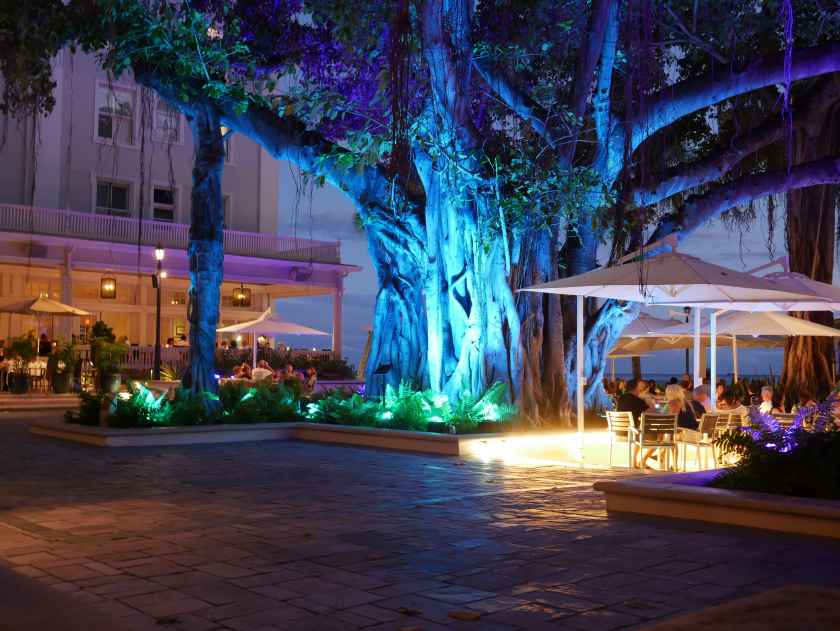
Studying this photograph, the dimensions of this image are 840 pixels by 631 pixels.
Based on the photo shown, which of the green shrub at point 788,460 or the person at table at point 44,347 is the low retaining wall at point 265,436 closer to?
the green shrub at point 788,460

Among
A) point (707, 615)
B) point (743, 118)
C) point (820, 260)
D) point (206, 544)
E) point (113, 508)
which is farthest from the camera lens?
point (743, 118)

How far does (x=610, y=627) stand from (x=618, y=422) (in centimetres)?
725

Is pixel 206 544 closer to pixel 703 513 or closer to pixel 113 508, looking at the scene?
pixel 113 508

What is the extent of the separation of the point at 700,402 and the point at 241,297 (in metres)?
21.3

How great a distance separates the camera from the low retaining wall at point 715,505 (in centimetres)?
723

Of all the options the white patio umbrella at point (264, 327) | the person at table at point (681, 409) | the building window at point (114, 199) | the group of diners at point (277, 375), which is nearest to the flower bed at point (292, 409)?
the person at table at point (681, 409)

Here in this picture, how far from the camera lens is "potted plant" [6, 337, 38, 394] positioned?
977 inches

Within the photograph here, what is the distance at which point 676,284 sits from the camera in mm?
11875

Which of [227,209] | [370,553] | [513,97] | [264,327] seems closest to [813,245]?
[513,97]

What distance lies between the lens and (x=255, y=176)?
120 ft

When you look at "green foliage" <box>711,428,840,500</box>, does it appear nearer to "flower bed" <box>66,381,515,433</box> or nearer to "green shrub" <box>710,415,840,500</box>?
"green shrub" <box>710,415,840,500</box>

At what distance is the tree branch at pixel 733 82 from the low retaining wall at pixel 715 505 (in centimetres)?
850

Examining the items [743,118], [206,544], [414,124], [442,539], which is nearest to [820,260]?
[743,118]

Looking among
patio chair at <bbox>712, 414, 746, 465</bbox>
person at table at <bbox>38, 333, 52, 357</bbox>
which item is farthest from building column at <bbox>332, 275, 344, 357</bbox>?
patio chair at <bbox>712, 414, 746, 465</bbox>
